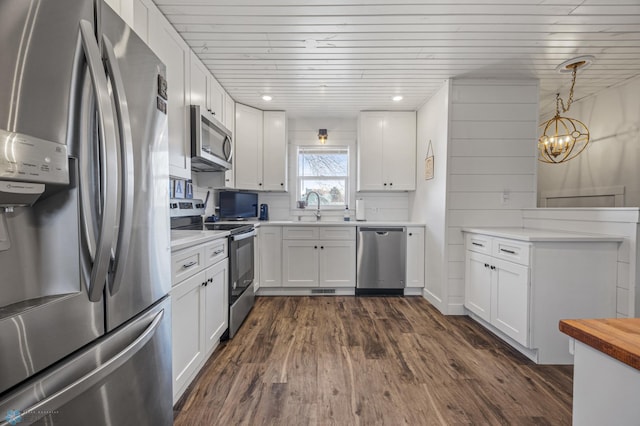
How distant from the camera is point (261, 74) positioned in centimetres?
266

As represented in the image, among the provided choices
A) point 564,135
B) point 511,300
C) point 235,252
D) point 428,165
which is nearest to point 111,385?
point 235,252

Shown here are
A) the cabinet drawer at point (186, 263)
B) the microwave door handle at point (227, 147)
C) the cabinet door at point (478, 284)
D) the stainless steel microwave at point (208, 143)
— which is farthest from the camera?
the microwave door handle at point (227, 147)

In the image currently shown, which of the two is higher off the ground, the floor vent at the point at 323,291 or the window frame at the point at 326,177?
the window frame at the point at 326,177

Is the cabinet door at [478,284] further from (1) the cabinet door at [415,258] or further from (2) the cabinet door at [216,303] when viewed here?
(2) the cabinet door at [216,303]

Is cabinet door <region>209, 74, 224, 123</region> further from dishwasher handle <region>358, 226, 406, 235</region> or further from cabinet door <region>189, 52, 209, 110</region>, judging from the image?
dishwasher handle <region>358, 226, 406, 235</region>

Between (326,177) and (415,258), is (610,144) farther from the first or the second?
(326,177)

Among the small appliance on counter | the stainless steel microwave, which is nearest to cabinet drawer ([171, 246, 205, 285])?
the stainless steel microwave

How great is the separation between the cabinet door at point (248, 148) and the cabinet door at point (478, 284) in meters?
2.64

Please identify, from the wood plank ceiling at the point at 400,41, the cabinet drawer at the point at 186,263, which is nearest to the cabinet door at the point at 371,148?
the wood plank ceiling at the point at 400,41

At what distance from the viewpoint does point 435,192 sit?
306cm

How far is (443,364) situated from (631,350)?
1647 mm

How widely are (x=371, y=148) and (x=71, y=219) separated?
3.40m

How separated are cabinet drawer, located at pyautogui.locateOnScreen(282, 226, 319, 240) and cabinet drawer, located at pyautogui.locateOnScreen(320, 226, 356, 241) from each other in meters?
0.10

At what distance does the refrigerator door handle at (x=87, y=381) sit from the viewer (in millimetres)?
571
